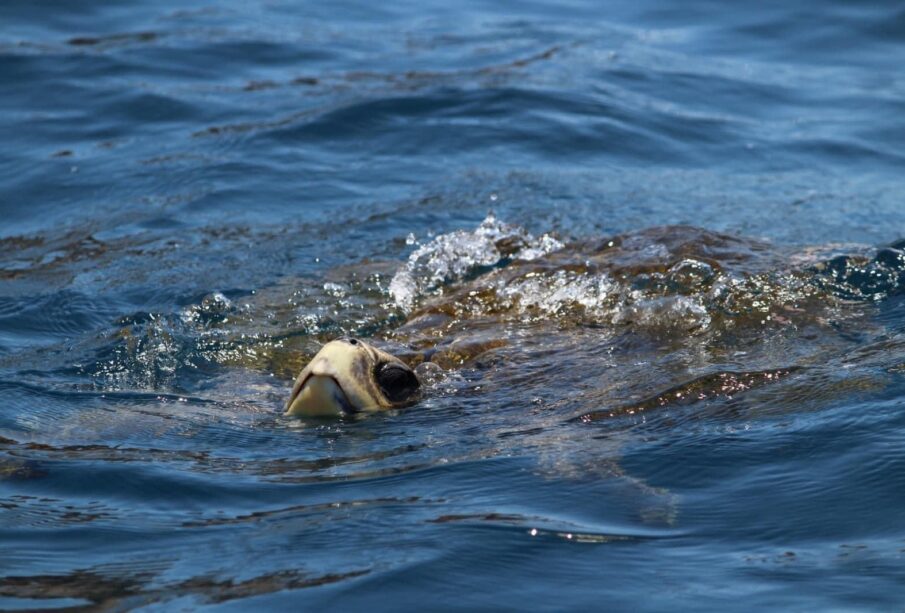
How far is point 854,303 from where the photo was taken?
4992mm

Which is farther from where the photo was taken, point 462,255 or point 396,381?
point 462,255

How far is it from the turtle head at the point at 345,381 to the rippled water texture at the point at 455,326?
0.08 meters

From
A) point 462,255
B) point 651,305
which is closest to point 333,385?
point 651,305

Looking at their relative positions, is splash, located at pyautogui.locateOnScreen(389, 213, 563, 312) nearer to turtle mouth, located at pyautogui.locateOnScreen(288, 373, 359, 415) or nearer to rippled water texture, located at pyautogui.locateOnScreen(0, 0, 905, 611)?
rippled water texture, located at pyautogui.locateOnScreen(0, 0, 905, 611)

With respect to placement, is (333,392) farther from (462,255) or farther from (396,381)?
(462,255)

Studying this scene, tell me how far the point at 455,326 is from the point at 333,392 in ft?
3.67

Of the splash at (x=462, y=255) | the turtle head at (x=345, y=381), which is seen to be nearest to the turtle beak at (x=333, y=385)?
the turtle head at (x=345, y=381)

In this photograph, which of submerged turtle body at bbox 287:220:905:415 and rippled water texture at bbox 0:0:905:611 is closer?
rippled water texture at bbox 0:0:905:611

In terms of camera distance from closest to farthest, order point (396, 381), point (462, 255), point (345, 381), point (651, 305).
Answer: point (345, 381)
point (396, 381)
point (651, 305)
point (462, 255)

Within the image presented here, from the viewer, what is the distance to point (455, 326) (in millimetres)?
4883

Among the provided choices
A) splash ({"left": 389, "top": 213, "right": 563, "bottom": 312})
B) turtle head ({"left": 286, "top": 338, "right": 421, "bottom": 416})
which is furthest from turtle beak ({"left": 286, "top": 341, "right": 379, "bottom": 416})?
splash ({"left": 389, "top": 213, "right": 563, "bottom": 312})

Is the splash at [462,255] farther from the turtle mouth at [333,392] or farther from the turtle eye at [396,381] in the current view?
the turtle mouth at [333,392]

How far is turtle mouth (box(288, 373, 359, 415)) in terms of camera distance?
151 inches

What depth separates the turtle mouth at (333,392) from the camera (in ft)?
12.6
